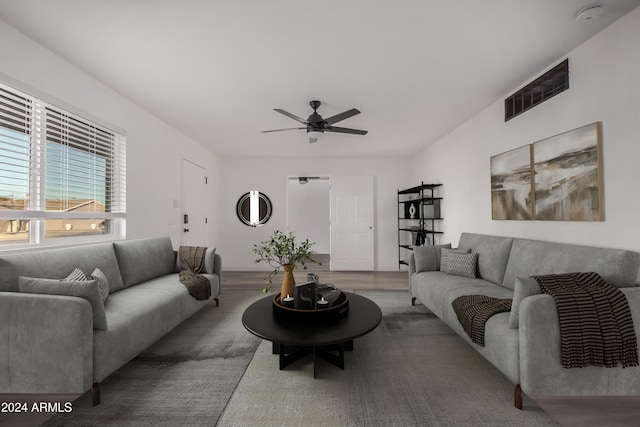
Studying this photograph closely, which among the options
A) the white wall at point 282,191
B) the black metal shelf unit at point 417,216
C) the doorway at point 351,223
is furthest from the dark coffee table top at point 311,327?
the white wall at point 282,191

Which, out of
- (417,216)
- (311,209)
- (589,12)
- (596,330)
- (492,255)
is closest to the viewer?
(596,330)

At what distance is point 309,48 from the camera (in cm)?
232

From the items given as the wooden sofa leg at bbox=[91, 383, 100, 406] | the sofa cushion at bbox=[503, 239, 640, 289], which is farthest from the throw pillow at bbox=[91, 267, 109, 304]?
the sofa cushion at bbox=[503, 239, 640, 289]

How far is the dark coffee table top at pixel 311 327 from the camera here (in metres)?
1.87

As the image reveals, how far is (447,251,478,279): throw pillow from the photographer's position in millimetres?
3172

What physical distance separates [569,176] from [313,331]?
245 centimetres

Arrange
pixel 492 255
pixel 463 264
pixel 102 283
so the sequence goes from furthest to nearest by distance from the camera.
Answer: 1. pixel 463 264
2. pixel 492 255
3. pixel 102 283

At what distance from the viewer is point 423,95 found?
127 inches

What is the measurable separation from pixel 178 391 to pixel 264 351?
72cm

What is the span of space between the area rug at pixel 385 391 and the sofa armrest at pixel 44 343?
36.0 inches

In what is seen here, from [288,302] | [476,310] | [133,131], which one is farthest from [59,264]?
[476,310]

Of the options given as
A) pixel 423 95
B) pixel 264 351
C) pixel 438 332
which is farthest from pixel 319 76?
pixel 438 332

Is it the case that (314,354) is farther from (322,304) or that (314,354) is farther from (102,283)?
(102,283)

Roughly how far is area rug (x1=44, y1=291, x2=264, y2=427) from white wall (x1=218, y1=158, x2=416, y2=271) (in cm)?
338
